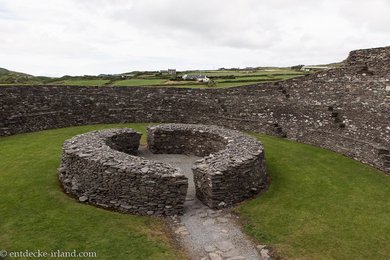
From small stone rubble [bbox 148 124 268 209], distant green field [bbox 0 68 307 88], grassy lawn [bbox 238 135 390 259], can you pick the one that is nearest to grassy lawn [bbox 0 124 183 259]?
small stone rubble [bbox 148 124 268 209]

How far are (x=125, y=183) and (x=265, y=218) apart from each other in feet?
19.8

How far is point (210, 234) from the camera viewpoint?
13.6 m

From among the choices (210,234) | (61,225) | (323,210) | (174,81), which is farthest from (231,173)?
(174,81)

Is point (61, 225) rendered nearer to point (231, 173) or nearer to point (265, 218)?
point (231, 173)

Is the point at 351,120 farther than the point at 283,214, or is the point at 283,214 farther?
the point at 351,120

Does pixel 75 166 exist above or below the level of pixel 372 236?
above

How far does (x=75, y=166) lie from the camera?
54.2 feet

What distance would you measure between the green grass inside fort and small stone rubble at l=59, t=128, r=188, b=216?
1.76 ft

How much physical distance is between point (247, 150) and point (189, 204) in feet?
14.5

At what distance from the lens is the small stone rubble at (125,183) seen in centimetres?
1460

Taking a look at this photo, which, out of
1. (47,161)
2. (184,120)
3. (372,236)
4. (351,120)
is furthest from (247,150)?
(184,120)

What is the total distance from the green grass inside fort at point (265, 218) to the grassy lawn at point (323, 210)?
35 millimetres

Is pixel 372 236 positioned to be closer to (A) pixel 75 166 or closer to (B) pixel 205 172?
(B) pixel 205 172

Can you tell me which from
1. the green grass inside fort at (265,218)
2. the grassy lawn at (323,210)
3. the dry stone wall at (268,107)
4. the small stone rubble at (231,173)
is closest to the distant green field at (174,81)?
the dry stone wall at (268,107)
